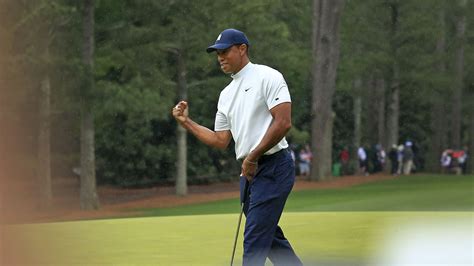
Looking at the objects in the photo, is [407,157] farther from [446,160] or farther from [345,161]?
[345,161]

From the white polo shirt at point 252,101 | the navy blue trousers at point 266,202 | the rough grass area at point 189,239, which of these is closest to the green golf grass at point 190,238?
the rough grass area at point 189,239

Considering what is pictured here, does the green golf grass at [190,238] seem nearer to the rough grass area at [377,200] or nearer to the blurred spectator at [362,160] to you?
the rough grass area at [377,200]

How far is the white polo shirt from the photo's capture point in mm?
6500

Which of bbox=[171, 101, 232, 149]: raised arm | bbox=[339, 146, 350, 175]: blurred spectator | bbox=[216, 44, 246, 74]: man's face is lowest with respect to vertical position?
bbox=[339, 146, 350, 175]: blurred spectator

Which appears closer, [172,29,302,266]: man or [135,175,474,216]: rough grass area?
[172,29,302,266]: man

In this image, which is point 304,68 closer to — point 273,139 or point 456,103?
point 456,103

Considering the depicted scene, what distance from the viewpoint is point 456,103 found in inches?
2111

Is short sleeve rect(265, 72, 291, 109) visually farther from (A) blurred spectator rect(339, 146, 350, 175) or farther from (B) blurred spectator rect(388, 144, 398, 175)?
(A) blurred spectator rect(339, 146, 350, 175)

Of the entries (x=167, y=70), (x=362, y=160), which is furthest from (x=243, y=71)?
(x=362, y=160)

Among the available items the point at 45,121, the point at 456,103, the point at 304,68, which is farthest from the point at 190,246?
the point at 456,103

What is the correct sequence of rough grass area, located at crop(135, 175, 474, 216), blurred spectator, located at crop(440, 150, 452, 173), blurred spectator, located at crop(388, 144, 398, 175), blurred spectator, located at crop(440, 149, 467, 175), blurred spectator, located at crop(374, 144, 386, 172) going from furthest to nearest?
blurred spectator, located at crop(440, 150, 452, 173)
blurred spectator, located at crop(374, 144, 386, 172)
blurred spectator, located at crop(440, 149, 467, 175)
blurred spectator, located at crop(388, 144, 398, 175)
rough grass area, located at crop(135, 175, 474, 216)

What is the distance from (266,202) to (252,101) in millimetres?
654

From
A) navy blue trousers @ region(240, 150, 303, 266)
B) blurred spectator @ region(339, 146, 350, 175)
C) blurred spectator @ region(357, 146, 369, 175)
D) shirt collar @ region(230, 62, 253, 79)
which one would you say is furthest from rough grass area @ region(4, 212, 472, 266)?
blurred spectator @ region(339, 146, 350, 175)

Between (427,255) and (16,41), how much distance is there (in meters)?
21.1
